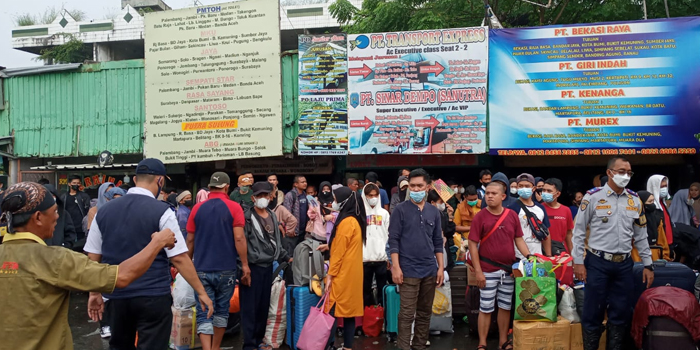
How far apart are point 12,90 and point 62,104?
1534 mm

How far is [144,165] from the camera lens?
455 centimetres

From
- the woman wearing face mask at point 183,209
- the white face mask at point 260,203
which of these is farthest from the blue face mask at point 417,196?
the woman wearing face mask at point 183,209

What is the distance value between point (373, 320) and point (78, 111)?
10835 millimetres

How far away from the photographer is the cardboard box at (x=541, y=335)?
5.85 metres

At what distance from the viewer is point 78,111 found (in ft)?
47.0

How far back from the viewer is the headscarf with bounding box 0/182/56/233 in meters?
3.03

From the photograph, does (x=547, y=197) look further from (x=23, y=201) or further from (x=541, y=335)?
(x=23, y=201)

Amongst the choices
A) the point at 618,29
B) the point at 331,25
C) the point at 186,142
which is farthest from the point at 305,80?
the point at 331,25

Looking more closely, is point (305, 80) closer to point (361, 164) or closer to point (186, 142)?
point (361, 164)

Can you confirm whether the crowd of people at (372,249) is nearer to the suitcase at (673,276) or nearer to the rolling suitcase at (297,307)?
the suitcase at (673,276)

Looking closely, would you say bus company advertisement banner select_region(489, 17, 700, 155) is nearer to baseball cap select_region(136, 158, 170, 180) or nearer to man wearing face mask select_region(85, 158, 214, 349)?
baseball cap select_region(136, 158, 170, 180)

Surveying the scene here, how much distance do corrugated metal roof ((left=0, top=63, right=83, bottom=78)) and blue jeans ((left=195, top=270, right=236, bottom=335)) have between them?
415 inches

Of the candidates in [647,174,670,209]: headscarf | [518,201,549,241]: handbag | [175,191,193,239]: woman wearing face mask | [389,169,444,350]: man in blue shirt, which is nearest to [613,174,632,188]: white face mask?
[518,201,549,241]: handbag

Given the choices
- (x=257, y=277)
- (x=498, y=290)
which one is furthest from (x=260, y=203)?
(x=498, y=290)
